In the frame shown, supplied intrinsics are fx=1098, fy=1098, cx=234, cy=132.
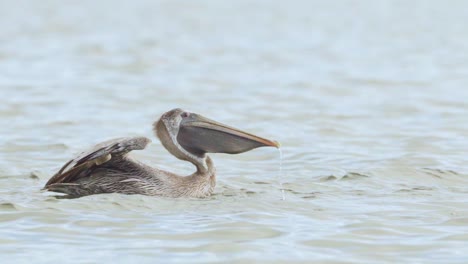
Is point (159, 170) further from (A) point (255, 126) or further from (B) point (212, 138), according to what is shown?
(A) point (255, 126)

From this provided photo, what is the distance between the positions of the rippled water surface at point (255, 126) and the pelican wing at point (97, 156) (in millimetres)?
237

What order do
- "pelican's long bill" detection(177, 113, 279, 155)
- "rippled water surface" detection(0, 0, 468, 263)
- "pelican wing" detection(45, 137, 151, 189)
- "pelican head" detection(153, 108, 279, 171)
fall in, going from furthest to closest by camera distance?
"pelican head" detection(153, 108, 279, 171), "pelican's long bill" detection(177, 113, 279, 155), "pelican wing" detection(45, 137, 151, 189), "rippled water surface" detection(0, 0, 468, 263)

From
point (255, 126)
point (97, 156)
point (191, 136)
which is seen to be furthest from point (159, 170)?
point (255, 126)

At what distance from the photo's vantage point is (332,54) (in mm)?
18969

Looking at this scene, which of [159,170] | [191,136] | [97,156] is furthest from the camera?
[191,136]

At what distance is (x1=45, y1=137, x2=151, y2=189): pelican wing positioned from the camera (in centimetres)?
732

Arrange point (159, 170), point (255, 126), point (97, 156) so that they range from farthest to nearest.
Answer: point (255, 126) < point (159, 170) < point (97, 156)

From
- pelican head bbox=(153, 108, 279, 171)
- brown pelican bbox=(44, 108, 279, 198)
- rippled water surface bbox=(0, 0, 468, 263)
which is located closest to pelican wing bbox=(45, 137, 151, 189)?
brown pelican bbox=(44, 108, 279, 198)

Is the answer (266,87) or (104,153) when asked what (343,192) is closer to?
(104,153)

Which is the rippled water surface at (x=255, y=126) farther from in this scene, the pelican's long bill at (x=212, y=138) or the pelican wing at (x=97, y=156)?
the pelican's long bill at (x=212, y=138)

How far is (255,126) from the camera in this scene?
11.6m

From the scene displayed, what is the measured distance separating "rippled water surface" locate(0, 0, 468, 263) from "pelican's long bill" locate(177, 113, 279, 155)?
1.12 feet

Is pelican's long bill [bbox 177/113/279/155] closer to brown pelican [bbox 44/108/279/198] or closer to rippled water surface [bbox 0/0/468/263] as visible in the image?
brown pelican [bbox 44/108/279/198]

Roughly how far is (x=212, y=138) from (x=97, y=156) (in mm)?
891
